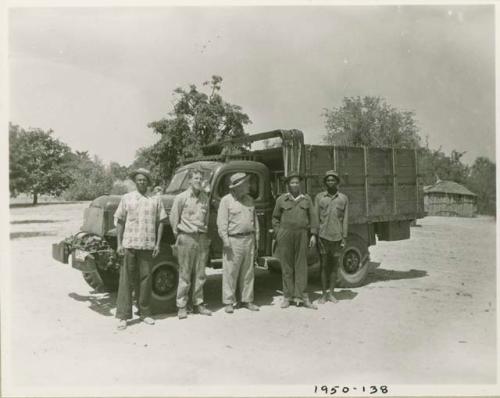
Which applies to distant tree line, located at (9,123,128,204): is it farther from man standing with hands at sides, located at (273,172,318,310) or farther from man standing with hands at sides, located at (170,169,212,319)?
man standing with hands at sides, located at (273,172,318,310)

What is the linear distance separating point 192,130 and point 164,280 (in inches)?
389

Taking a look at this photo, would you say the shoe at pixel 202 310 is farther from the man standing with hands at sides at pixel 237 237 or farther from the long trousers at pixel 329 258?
the long trousers at pixel 329 258

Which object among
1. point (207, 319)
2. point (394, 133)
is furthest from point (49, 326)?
point (394, 133)

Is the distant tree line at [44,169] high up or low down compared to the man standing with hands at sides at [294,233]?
up

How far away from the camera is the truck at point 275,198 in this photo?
586 cm

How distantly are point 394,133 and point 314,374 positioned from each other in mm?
26869

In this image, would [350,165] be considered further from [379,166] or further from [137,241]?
[137,241]

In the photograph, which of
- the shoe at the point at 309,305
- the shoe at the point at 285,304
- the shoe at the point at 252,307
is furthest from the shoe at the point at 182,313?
the shoe at the point at 309,305

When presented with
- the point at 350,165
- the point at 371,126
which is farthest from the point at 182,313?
the point at 371,126

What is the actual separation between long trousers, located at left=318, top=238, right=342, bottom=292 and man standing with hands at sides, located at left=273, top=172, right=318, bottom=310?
275mm

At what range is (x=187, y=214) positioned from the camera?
18.4 feet

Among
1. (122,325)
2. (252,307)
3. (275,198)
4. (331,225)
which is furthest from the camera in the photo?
(275,198)

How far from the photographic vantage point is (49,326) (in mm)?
5340

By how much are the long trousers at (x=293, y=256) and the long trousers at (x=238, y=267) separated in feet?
1.41
